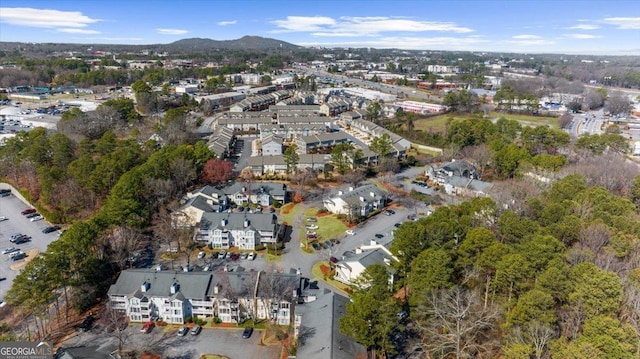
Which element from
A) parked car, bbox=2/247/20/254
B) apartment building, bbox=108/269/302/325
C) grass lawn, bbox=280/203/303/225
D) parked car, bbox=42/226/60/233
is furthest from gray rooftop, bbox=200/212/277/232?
parked car, bbox=2/247/20/254

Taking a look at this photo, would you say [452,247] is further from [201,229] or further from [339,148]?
[339,148]

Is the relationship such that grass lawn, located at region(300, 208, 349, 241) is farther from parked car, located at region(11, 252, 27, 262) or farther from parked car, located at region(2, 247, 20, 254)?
parked car, located at region(2, 247, 20, 254)

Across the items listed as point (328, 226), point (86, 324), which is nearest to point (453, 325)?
point (328, 226)

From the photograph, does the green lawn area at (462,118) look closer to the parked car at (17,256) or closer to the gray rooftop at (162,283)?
the gray rooftop at (162,283)

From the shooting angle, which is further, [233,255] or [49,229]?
[49,229]

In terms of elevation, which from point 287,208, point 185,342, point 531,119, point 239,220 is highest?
point 531,119

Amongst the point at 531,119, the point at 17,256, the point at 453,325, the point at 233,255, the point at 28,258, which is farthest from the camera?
the point at 531,119

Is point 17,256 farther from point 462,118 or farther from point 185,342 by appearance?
point 462,118

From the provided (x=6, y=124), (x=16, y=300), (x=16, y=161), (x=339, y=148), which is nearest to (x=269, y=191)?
(x=339, y=148)
